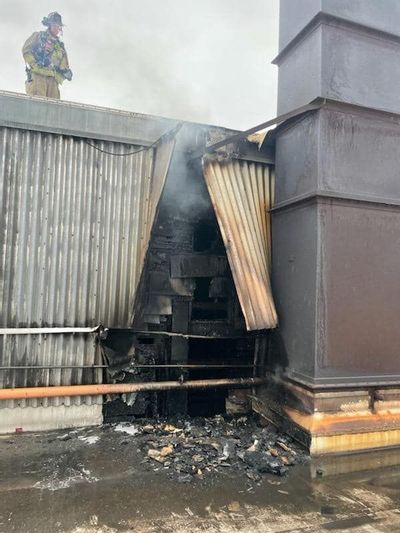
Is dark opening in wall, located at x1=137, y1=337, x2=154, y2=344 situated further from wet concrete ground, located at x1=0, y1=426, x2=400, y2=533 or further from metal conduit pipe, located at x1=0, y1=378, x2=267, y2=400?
wet concrete ground, located at x1=0, y1=426, x2=400, y2=533

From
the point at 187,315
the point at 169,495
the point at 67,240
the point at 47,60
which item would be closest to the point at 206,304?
the point at 187,315

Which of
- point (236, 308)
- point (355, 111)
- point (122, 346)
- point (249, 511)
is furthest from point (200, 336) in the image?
point (355, 111)

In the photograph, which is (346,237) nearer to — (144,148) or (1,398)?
(144,148)

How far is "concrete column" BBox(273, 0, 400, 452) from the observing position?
217 inches

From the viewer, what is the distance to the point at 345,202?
5.62 meters

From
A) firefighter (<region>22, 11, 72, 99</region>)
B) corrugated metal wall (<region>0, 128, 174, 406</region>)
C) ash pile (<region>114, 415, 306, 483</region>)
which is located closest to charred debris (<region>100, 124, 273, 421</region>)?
corrugated metal wall (<region>0, 128, 174, 406</region>)

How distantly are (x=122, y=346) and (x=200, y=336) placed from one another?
131 centimetres

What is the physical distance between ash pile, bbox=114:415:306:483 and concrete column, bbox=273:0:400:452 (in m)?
0.53

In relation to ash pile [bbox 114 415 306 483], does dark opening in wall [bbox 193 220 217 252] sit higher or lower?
higher

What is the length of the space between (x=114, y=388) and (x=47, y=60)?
7.21 meters

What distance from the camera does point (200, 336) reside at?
670 cm


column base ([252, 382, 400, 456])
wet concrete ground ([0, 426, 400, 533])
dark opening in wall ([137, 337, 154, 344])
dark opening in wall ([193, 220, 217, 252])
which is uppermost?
dark opening in wall ([193, 220, 217, 252])

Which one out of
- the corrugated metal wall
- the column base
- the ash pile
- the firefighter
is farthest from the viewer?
the firefighter

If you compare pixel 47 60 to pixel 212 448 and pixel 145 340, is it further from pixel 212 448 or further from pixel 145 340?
pixel 212 448
